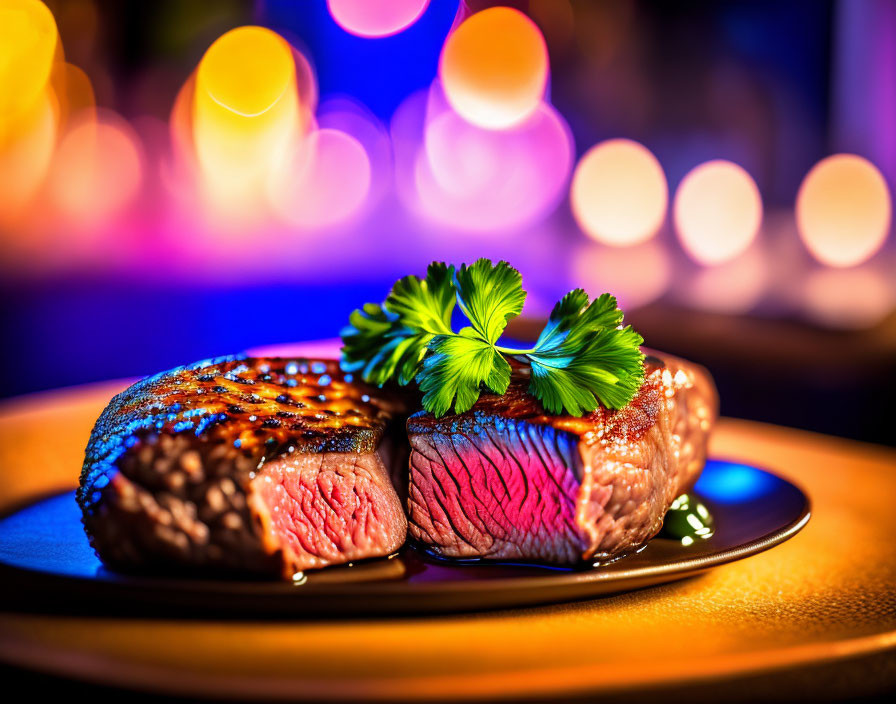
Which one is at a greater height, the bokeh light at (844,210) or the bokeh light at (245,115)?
the bokeh light at (245,115)

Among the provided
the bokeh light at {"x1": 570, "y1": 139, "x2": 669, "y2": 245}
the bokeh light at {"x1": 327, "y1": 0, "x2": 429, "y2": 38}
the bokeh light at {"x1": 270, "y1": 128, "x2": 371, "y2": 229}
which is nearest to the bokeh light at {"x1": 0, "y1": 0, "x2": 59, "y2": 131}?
the bokeh light at {"x1": 327, "y1": 0, "x2": 429, "y2": 38}

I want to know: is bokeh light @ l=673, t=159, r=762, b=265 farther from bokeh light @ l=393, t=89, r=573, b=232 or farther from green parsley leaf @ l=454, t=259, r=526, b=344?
green parsley leaf @ l=454, t=259, r=526, b=344

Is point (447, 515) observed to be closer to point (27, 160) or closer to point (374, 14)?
point (374, 14)

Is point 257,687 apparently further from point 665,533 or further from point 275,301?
point 275,301

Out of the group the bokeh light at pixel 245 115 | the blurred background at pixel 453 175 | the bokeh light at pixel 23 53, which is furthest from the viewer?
the bokeh light at pixel 245 115

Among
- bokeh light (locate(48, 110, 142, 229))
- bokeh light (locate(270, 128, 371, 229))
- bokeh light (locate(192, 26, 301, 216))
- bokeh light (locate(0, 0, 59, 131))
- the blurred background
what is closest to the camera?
the blurred background

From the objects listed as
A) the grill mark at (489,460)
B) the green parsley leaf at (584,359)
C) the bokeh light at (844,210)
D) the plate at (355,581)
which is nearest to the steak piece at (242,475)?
the plate at (355,581)

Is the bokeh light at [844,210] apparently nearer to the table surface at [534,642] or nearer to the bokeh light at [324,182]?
the table surface at [534,642]
